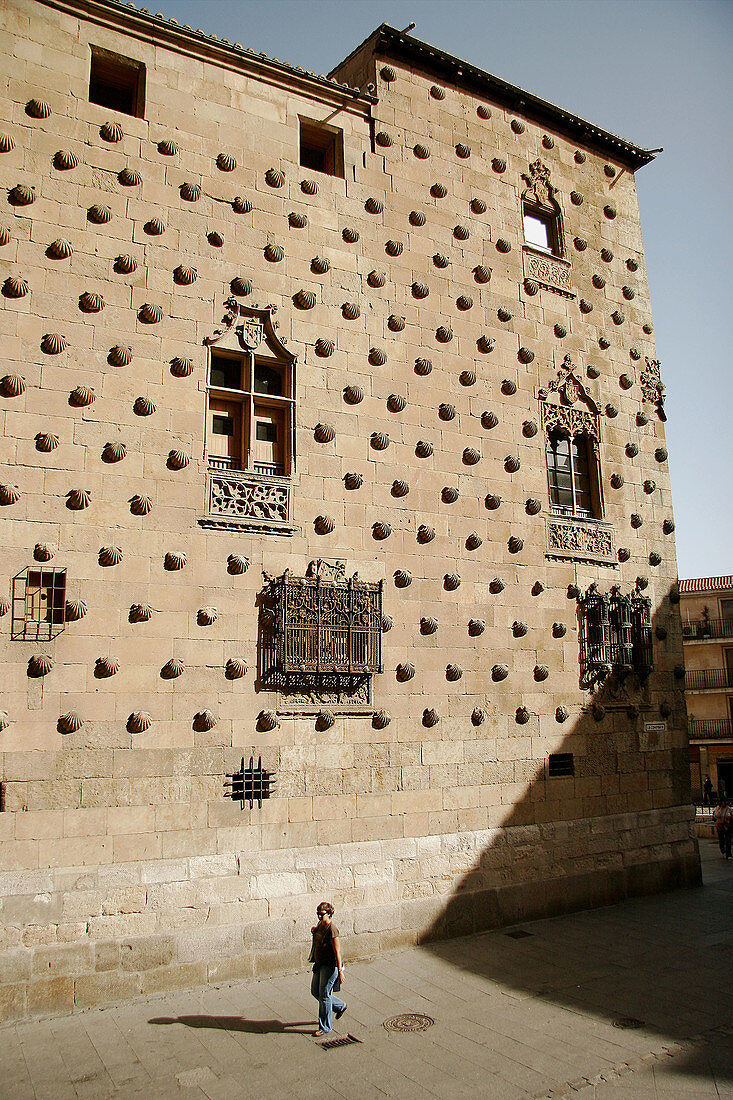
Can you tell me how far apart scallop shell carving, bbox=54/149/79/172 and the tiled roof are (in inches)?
1281

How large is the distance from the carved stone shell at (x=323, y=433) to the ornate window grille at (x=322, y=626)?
1.58 metres

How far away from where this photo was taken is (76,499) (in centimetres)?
886

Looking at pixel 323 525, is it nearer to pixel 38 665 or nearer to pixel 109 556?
pixel 109 556

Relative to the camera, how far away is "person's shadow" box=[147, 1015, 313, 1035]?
753 centimetres

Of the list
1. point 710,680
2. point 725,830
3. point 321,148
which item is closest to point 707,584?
point 710,680

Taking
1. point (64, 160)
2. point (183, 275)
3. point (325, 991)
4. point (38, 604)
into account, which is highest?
point (64, 160)

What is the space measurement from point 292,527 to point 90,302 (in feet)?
11.3

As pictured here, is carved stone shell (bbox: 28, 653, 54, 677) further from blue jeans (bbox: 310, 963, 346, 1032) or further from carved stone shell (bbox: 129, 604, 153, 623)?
blue jeans (bbox: 310, 963, 346, 1032)

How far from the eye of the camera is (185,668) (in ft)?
30.2

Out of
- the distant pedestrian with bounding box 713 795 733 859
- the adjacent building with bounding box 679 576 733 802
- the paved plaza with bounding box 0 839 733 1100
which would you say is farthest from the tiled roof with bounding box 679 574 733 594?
the paved plaza with bounding box 0 839 733 1100

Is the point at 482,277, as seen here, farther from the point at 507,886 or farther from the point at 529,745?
the point at 507,886

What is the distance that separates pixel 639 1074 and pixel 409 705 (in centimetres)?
483

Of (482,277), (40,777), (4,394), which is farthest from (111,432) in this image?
(482,277)

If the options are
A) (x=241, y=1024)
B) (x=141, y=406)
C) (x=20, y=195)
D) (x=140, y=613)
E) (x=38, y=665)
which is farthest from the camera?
(x=141, y=406)
